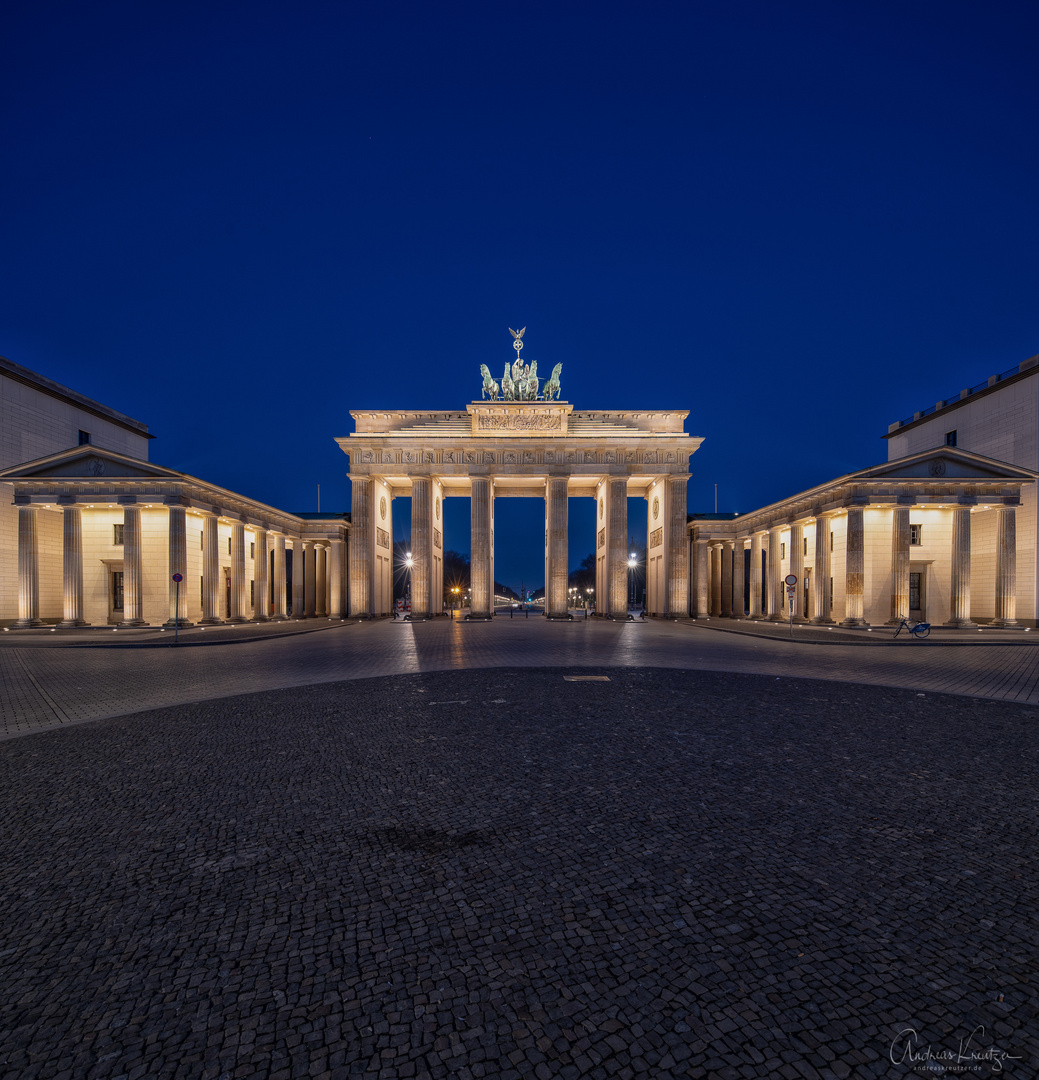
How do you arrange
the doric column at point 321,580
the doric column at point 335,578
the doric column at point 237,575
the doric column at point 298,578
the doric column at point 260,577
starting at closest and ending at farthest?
the doric column at point 237,575, the doric column at point 260,577, the doric column at point 335,578, the doric column at point 298,578, the doric column at point 321,580

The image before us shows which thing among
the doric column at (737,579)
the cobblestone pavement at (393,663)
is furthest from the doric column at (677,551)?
the cobblestone pavement at (393,663)

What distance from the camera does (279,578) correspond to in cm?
5006

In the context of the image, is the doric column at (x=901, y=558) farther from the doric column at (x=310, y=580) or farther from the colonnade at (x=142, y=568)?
the doric column at (x=310, y=580)

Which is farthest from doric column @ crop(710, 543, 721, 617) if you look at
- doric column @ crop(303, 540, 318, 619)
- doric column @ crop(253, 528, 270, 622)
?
doric column @ crop(253, 528, 270, 622)

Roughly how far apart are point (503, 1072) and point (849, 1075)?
150 cm

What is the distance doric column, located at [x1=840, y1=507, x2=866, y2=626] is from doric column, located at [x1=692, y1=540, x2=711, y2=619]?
617 inches

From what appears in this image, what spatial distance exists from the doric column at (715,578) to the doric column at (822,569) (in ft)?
56.7

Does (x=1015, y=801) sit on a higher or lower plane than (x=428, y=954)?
lower

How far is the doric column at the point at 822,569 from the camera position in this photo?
121ft

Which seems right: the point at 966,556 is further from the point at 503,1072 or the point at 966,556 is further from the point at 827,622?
the point at 503,1072

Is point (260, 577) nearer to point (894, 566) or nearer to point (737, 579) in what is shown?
point (737, 579)

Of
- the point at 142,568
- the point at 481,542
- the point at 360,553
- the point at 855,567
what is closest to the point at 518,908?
the point at 855,567

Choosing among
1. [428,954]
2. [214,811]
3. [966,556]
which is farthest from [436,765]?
[966,556]

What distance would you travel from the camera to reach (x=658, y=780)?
19.8ft
